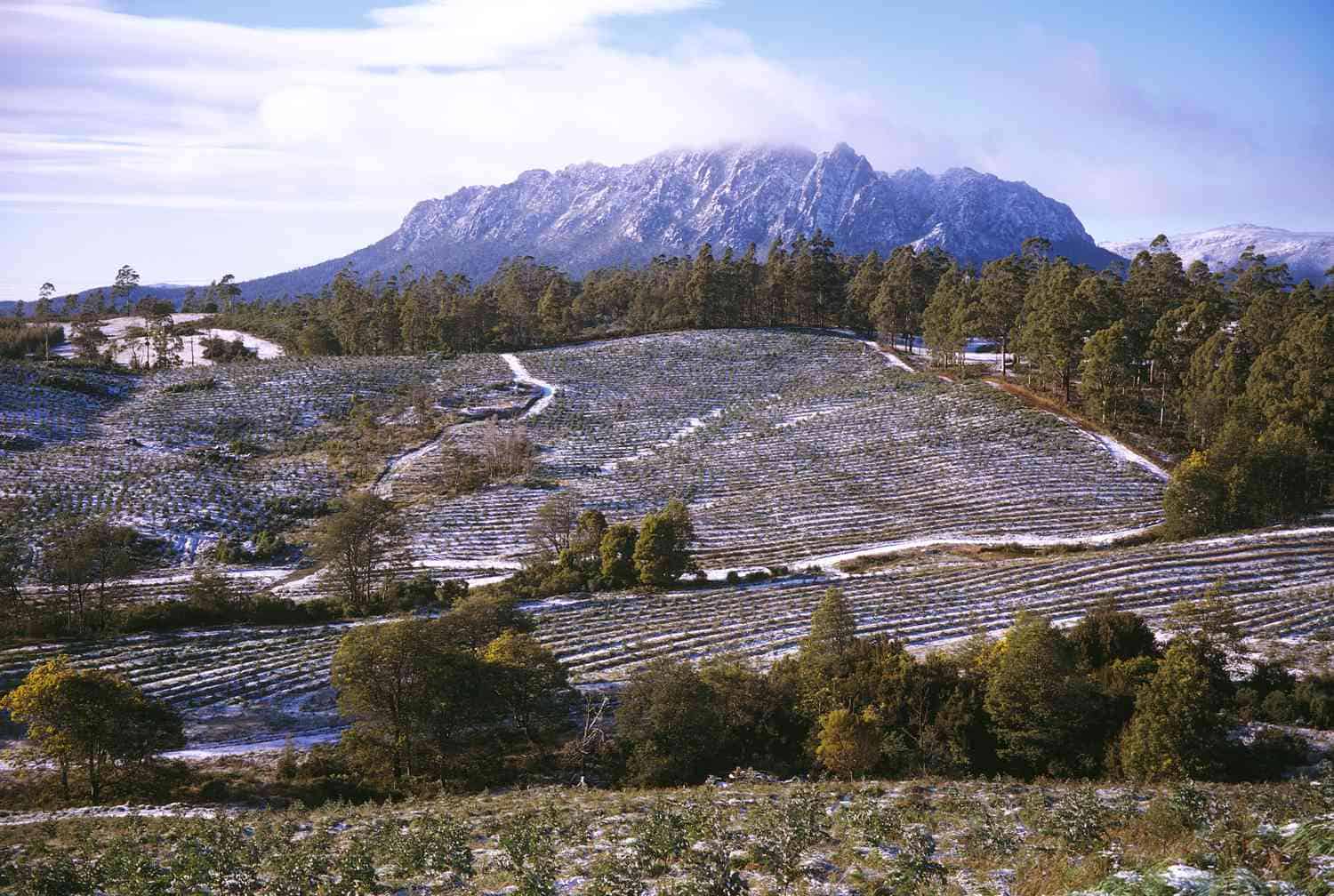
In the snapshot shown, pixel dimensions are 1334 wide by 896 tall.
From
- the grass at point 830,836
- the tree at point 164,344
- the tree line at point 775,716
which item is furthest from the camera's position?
the tree at point 164,344

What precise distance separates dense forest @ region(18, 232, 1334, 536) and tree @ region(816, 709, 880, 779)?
22482 millimetres

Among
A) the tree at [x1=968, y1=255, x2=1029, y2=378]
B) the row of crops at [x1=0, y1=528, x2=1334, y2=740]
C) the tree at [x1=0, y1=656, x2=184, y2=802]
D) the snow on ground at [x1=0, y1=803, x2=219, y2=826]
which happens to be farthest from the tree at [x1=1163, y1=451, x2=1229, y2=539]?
the tree at [x1=0, y1=656, x2=184, y2=802]

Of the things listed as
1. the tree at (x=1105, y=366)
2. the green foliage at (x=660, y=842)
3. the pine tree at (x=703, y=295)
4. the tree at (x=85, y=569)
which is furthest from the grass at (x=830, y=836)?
the pine tree at (x=703, y=295)

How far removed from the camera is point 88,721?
1570cm

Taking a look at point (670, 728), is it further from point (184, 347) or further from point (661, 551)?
point (184, 347)

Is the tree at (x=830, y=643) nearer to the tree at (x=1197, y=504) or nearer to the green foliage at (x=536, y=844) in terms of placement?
the green foliage at (x=536, y=844)

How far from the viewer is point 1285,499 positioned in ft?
107

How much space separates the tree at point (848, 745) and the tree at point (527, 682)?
20.7ft

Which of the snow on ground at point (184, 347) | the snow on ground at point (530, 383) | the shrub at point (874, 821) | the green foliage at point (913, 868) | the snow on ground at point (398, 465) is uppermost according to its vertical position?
the snow on ground at point (184, 347)

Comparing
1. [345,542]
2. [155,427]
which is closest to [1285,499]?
[345,542]

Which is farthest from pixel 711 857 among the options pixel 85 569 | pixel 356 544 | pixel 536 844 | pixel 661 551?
pixel 85 569

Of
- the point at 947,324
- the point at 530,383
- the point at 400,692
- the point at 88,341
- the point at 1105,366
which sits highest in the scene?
the point at 947,324

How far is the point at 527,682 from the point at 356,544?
1412 centimetres

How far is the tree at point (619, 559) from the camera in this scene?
30.5 m
